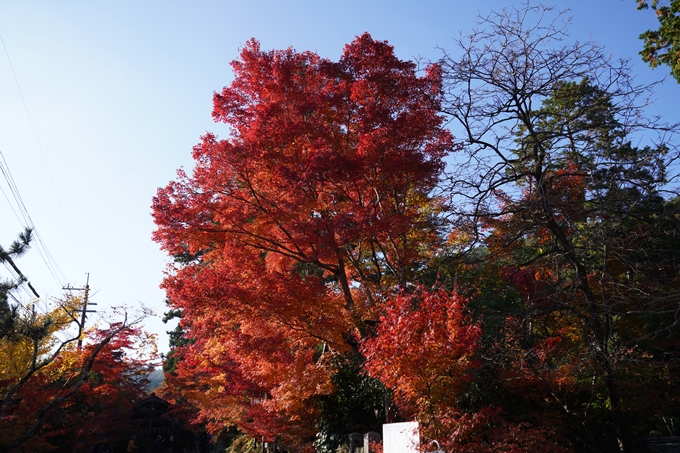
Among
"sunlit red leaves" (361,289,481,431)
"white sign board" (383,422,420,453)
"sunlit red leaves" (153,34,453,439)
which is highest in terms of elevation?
"sunlit red leaves" (153,34,453,439)

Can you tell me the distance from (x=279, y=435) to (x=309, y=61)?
11.7 meters

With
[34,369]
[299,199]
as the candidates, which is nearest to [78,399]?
[34,369]

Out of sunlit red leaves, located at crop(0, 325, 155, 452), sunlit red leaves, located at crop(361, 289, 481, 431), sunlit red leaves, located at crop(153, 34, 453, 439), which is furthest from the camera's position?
sunlit red leaves, located at crop(0, 325, 155, 452)

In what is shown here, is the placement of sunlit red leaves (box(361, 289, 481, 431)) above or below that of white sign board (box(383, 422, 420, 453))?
above

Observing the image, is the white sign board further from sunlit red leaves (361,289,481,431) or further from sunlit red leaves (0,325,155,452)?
sunlit red leaves (0,325,155,452)

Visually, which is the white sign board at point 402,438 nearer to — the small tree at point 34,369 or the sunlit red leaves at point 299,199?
the sunlit red leaves at point 299,199

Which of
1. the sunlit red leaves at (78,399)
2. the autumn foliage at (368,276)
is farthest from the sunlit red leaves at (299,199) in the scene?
the sunlit red leaves at (78,399)

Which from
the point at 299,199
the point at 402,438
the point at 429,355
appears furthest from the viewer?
the point at 299,199

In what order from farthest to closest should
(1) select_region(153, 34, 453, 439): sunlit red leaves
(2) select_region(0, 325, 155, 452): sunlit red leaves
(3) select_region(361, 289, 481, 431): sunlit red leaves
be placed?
(2) select_region(0, 325, 155, 452): sunlit red leaves < (1) select_region(153, 34, 453, 439): sunlit red leaves < (3) select_region(361, 289, 481, 431): sunlit red leaves

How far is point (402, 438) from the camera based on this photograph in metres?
10.2

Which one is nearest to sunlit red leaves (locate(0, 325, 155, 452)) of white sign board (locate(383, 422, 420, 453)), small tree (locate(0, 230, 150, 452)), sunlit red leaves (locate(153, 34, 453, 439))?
small tree (locate(0, 230, 150, 452))

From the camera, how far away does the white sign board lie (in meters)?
9.65

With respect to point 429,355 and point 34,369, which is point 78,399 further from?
point 429,355

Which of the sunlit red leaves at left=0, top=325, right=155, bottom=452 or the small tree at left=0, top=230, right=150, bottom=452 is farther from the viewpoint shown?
the sunlit red leaves at left=0, top=325, right=155, bottom=452
